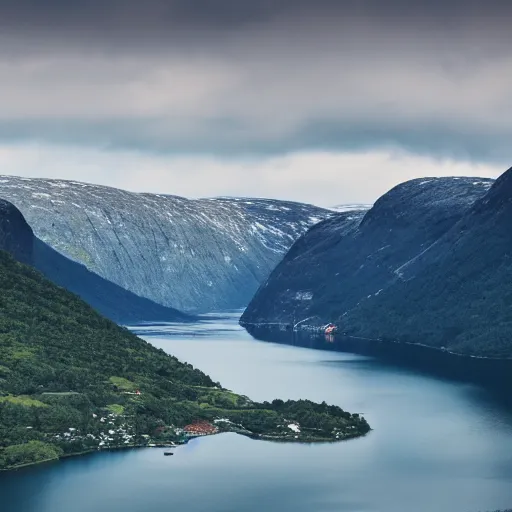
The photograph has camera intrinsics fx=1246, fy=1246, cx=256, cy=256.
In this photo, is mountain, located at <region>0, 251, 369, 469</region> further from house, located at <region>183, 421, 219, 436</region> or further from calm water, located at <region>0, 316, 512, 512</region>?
calm water, located at <region>0, 316, 512, 512</region>

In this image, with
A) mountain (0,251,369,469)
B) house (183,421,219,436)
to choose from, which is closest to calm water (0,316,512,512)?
house (183,421,219,436)

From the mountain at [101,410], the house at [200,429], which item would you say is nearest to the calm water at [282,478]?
the house at [200,429]

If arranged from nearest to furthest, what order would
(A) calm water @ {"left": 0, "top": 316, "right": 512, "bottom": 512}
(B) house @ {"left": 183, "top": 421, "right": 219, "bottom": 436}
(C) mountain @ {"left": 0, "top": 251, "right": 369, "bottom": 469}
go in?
(A) calm water @ {"left": 0, "top": 316, "right": 512, "bottom": 512}, (C) mountain @ {"left": 0, "top": 251, "right": 369, "bottom": 469}, (B) house @ {"left": 183, "top": 421, "right": 219, "bottom": 436}

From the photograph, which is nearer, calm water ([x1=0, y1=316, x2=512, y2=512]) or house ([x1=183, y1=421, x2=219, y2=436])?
calm water ([x1=0, y1=316, x2=512, y2=512])

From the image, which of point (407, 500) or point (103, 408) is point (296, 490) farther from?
point (103, 408)

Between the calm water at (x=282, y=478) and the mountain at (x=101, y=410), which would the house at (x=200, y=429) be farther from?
the calm water at (x=282, y=478)

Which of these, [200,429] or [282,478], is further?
[200,429]

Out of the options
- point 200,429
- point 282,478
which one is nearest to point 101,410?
point 200,429

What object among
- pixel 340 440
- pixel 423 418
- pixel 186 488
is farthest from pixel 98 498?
pixel 423 418

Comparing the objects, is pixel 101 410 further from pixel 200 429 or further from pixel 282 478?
pixel 282 478

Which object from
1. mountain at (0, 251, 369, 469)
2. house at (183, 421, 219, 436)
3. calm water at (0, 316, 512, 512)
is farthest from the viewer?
house at (183, 421, 219, 436)

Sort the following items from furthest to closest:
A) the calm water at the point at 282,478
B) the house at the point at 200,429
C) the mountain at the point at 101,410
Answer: the house at the point at 200,429
the mountain at the point at 101,410
the calm water at the point at 282,478
